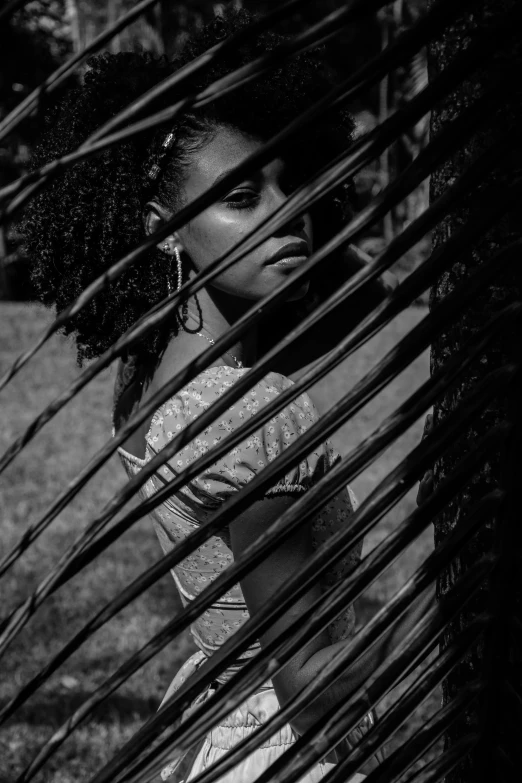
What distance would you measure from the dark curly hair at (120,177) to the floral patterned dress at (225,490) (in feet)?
0.95

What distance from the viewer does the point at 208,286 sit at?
1.70 meters

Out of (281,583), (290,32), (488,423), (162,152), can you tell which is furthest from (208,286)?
(290,32)

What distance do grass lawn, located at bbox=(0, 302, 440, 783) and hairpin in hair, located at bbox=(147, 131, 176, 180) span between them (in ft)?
1.35

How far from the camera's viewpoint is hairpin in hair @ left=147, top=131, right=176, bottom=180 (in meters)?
1.63

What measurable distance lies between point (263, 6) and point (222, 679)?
1815 centimetres

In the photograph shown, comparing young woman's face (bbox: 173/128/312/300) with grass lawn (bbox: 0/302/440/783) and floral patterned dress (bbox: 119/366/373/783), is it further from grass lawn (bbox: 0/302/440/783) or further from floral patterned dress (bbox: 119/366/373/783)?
grass lawn (bbox: 0/302/440/783)

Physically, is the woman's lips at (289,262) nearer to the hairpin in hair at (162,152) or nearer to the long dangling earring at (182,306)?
the long dangling earring at (182,306)

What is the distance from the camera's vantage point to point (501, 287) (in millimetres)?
905

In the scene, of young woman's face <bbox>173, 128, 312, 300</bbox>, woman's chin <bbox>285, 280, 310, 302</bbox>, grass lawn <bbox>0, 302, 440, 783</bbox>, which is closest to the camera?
woman's chin <bbox>285, 280, 310, 302</bbox>

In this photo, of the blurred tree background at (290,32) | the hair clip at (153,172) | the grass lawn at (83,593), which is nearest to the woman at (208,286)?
the hair clip at (153,172)

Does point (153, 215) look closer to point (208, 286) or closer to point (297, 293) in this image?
point (208, 286)

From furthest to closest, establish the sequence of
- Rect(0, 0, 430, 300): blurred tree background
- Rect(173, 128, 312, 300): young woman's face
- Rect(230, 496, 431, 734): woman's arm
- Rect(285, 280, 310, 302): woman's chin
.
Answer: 1. Rect(0, 0, 430, 300): blurred tree background
2. Rect(173, 128, 312, 300): young woman's face
3. Rect(230, 496, 431, 734): woman's arm
4. Rect(285, 280, 310, 302): woman's chin

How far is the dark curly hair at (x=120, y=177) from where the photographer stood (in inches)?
67.2

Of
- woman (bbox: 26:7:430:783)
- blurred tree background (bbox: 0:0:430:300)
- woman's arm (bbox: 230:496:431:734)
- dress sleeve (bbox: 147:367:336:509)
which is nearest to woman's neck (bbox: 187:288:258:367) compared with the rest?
woman (bbox: 26:7:430:783)
